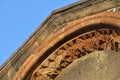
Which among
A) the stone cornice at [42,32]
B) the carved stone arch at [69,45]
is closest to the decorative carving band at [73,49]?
the carved stone arch at [69,45]

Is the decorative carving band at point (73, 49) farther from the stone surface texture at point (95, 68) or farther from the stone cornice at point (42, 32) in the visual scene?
the stone cornice at point (42, 32)

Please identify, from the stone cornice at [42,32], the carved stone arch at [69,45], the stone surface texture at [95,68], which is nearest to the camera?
the stone surface texture at [95,68]

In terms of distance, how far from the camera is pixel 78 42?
566 centimetres

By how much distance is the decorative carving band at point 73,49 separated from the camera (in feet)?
17.7

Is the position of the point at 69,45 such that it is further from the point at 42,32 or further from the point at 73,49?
the point at 42,32

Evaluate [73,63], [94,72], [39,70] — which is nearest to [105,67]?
[94,72]

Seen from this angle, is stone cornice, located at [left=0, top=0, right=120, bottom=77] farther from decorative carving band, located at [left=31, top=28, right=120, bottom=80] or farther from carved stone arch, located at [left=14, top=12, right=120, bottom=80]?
decorative carving band, located at [left=31, top=28, right=120, bottom=80]

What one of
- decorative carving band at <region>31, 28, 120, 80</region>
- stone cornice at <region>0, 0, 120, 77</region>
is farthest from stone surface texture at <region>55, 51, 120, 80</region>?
stone cornice at <region>0, 0, 120, 77</region>

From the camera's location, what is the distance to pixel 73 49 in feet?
18.7

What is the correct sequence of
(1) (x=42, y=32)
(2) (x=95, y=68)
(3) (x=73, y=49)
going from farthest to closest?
(1) (x=42, y=32)
(3) (x=73, y=49)
(2) (x=95, y=68)

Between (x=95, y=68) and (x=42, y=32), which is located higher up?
(x=42, y=32)

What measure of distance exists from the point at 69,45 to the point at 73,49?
0.07 meters

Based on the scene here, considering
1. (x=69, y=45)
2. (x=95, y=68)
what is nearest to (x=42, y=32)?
(x=69, y=45)

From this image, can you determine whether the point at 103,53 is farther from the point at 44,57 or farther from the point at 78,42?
the point at 44,57
